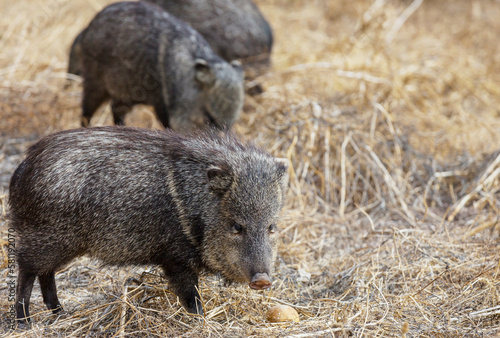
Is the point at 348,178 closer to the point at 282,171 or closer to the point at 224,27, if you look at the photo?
the point at 282,171

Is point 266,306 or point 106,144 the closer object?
point 106,144

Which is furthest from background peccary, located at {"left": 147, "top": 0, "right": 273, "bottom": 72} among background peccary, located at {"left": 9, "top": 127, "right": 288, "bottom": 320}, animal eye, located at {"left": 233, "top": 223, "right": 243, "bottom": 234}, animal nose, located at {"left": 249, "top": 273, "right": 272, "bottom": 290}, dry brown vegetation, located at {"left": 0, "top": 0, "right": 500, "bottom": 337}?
animal nose, located at {"left": 249, "top": 273, "right": 272, "bottom": 290}

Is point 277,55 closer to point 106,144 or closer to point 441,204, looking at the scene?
point 441,204

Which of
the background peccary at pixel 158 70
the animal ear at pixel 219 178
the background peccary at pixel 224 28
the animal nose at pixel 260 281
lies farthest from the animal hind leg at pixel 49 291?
the background peccary at pixel 224 28

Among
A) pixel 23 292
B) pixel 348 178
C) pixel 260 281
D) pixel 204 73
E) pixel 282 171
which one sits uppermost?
pixel 282 171

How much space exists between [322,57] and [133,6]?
9.35ft

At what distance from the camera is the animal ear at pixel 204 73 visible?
4965 mm

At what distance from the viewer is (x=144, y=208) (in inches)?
115

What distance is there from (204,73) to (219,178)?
2.26 metres

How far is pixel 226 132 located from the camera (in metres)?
3.28

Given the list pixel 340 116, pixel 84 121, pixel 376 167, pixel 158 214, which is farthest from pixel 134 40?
pixel 158 214

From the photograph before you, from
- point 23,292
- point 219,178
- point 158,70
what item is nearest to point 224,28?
point 158,70

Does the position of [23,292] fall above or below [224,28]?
below

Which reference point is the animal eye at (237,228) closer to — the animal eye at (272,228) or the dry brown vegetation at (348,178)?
the animal eye at (272,228)
